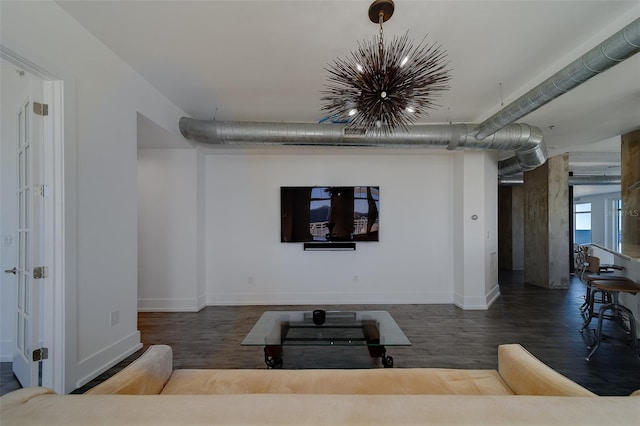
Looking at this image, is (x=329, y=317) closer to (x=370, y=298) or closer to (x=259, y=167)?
(x=370, y=298)

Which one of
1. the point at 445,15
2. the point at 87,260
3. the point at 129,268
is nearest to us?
the point at 445,15

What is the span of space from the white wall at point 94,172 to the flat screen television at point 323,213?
2.25 m

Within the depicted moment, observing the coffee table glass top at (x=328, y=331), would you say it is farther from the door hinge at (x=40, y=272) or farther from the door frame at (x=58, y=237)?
the door hinge at (x=40, y=272)

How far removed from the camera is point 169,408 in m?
0.77

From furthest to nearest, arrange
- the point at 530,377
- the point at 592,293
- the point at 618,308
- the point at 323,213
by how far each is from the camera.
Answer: the point at 323,213, the point at 592,293, the point at 618,308, the point at 530,377

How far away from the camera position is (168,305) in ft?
13.6

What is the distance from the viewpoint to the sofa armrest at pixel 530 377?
1.09m

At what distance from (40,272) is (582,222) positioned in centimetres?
1564

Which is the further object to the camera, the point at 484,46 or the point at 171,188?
the point at 171,188

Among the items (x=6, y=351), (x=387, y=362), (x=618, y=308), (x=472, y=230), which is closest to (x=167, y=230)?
(x=6, y=351)

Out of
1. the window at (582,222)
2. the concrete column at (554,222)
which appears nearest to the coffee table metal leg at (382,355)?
the concrete column at (554,222)

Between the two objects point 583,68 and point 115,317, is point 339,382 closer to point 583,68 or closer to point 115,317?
point 115,317

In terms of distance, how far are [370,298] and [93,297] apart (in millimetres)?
3695

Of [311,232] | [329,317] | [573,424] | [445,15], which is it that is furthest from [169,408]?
[311,232]
